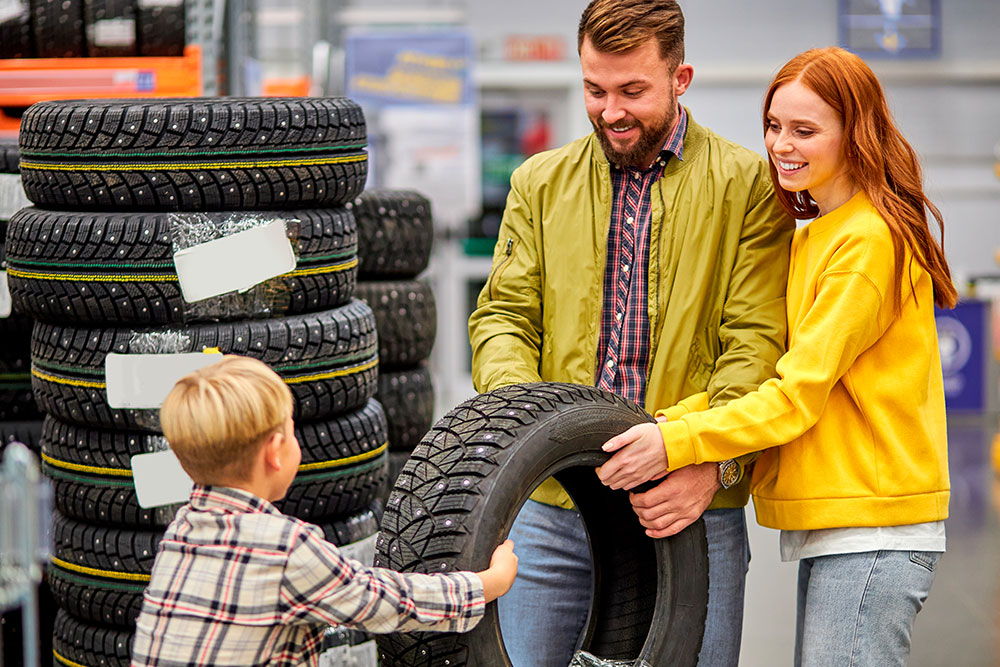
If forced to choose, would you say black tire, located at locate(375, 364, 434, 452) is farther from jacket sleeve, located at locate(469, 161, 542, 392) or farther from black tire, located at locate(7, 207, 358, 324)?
jacket sleeve, located at locate(469, 161, 542, 392)

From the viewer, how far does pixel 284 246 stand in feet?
7.22

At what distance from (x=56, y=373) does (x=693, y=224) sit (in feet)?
4.22

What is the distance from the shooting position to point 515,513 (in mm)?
1632

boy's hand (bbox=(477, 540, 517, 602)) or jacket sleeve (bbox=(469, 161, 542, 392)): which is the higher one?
jacket sleeve (bbox=(469, 161, 542, 392))

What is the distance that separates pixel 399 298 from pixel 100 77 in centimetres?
114

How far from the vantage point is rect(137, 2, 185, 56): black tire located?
350 centimetres

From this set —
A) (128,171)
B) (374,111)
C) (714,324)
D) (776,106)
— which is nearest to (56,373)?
(128,171)

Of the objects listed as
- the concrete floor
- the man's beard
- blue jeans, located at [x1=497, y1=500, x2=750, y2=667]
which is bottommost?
the concrete floor

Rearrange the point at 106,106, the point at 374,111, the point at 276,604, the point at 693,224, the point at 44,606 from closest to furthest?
the point at 276,604 → the point at 693,224 → the point at 106,106 → the point at 44,606 → the point at 374,111

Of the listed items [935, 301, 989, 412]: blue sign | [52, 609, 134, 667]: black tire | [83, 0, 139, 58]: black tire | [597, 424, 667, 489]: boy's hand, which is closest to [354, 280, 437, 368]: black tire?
[83, 0, 139, 58]: black tire

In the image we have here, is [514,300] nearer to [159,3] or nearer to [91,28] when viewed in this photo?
[159,3]

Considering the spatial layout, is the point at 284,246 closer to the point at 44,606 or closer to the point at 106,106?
the point at 106,106

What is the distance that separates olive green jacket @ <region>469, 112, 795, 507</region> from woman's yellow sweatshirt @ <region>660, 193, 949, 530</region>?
13 centimetres

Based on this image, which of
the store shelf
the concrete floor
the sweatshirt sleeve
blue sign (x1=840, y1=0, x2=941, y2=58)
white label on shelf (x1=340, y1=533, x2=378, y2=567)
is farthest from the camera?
blue sign (x1=840, y1=0, x2=941, y2=58)
